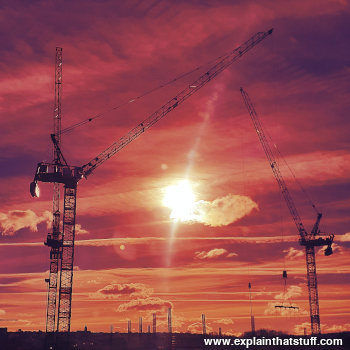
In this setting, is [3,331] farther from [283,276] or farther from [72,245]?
[283,276]

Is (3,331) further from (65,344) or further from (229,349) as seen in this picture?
(229,349)

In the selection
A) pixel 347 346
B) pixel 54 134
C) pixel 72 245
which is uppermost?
pixel 54 134

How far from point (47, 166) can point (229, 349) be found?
9282 centimetres

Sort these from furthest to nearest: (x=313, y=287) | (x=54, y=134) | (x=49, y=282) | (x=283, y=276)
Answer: (x=313, y=287) < (x=283, y=276) < (x=54, y=134) < (x=49, y=282)

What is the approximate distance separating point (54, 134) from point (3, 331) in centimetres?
8175

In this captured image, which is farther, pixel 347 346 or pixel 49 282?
pixel 347 346

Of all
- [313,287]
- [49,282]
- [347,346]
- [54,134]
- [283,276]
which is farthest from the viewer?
[313,287]

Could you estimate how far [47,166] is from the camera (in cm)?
14675

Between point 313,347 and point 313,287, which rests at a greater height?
point 313,287

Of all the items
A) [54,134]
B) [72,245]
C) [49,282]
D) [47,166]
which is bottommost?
[49,282]

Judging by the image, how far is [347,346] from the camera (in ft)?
537

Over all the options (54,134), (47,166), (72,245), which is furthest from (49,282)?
(54,134)

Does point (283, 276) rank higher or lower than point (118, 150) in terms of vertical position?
lower

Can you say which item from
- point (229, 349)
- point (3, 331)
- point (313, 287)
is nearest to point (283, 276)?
point (313, 287)
